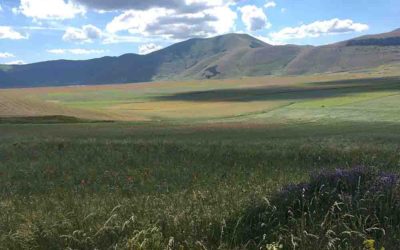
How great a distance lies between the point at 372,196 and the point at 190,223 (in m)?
2.96

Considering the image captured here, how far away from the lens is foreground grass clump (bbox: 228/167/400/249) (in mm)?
6617

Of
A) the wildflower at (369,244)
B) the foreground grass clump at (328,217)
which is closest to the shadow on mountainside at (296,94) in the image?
the foreground grass clump at (328,217)

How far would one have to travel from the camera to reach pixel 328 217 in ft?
24.2

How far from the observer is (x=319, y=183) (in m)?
8.77

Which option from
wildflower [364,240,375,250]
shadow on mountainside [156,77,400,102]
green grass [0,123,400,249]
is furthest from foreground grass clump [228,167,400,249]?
shadow on mountainside [156,77,400,102]

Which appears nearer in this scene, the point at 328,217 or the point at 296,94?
the point at 328,217

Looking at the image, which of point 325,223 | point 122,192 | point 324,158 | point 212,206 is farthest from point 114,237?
point 324,158

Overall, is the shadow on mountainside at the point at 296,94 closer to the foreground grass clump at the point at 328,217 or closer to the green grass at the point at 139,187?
the green grass at the point at 139,187

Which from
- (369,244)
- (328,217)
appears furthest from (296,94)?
(369,244)

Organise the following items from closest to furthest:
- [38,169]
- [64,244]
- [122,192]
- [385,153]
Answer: [64,244] < [122,192] < [38,169] < [385,153]

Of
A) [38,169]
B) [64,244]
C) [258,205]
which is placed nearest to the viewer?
[64,244]

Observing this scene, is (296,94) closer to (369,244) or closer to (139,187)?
(139,187)

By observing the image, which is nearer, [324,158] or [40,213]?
[40,213]

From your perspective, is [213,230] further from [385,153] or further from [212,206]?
[385,153]
